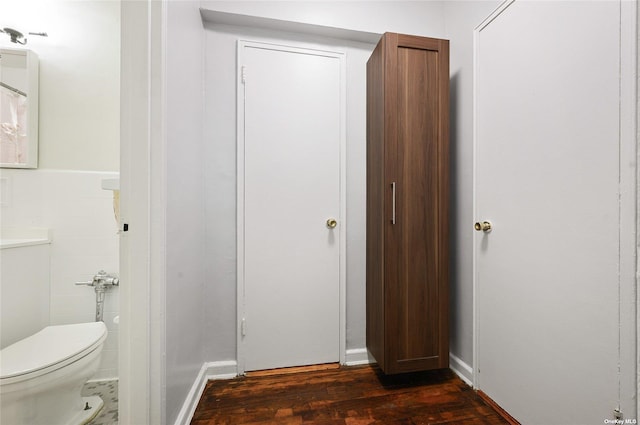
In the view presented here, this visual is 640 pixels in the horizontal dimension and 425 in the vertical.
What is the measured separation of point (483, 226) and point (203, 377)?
1.82 metres

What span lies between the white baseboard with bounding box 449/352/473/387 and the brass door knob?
824 mm

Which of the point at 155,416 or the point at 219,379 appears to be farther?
the point at 219,379

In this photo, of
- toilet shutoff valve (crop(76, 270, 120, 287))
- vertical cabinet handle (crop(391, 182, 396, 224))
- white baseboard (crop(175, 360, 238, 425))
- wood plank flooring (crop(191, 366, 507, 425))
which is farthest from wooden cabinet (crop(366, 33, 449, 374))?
toilet shutoff valve (crop(76, 270, 120, 287))

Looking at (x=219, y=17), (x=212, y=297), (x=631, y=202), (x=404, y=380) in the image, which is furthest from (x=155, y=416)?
(x=219, y=17)

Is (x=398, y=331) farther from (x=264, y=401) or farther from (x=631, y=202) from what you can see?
(x=631, y=202)

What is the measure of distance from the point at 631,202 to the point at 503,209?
478mm

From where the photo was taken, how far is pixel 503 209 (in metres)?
1.31

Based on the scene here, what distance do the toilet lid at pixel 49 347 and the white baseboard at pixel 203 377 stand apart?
0.51 meters

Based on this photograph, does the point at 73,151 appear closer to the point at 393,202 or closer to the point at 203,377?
the point at 203,377

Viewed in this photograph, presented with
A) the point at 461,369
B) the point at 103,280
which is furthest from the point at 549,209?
the point at 103,280

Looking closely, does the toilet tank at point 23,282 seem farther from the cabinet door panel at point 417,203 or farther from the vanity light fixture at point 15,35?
the cabinet door panel at point 417,203

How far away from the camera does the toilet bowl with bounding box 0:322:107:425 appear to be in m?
0.86

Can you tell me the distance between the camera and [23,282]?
87cm

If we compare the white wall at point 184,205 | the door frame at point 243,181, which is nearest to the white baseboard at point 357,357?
the door frame at point 243,181
